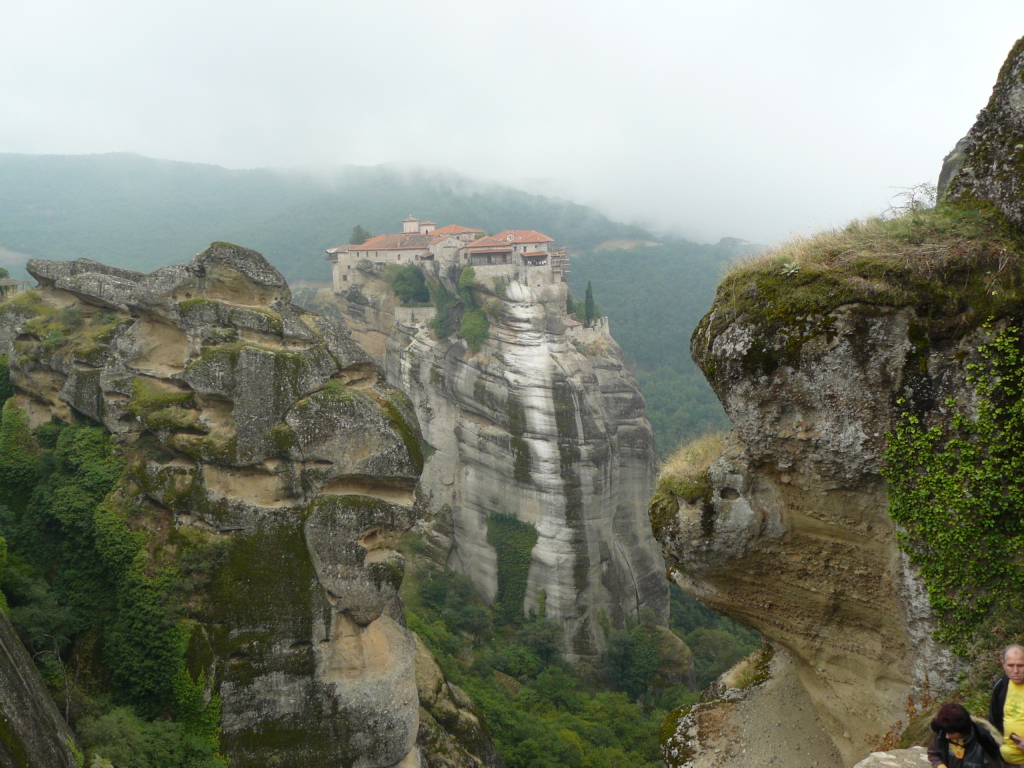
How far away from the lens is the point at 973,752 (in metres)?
4.75

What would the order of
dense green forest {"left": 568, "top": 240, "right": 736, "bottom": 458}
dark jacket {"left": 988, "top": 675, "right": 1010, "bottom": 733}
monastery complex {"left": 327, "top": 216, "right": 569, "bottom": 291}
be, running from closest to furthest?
dark jacket {"left": 988, "top": 675, "right": 1010, "bottom": 733} < monastery complex {"left": 327, "top": 216, "right": 569, "bottom": 291} < dense green forest {"left": 568, "top": 240, "right": 736, "bottom": 458}

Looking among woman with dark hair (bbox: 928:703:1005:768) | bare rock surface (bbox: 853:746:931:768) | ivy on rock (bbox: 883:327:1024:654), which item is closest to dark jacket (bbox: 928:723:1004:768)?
woman with dark hair (bbox: 928:703:1005:768)

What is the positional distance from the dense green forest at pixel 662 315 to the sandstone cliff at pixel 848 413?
38998 mm

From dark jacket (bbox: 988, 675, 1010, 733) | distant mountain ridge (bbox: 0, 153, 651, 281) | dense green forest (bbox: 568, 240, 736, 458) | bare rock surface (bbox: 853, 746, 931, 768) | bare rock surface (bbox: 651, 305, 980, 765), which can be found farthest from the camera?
distant mountain ridge (bbox: 0, 153, 651, 281)

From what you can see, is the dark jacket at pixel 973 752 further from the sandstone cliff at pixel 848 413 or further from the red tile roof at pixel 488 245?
the red tile roof at pixel 488 245

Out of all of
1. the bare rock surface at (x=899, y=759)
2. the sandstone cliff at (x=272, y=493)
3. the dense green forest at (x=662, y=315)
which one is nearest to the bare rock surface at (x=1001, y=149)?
the bare rock surface at (x=899, y=759)

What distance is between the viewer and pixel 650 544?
35750 millimetres

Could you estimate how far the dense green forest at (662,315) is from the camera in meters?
54.6

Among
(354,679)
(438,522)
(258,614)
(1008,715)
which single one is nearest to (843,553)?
(1008,715)

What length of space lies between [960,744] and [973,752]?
92mm

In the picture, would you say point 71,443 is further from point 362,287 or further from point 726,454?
point 362,287

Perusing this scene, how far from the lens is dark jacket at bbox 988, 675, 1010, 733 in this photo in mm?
4988

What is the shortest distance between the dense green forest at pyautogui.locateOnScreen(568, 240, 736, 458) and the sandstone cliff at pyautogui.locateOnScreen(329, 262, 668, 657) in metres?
11.6

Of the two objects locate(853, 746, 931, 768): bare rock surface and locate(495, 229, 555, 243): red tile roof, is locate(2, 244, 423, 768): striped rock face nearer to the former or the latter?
locate(853, 746, 931, 768): bare rock surface
